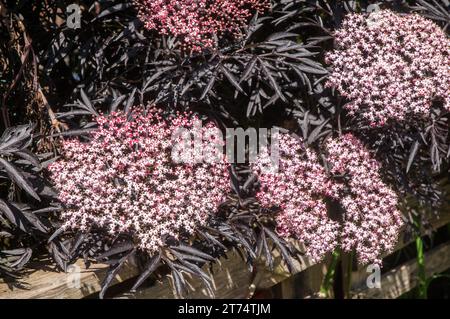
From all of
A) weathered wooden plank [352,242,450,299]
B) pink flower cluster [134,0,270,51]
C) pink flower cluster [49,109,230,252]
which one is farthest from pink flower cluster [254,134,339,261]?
weathered wooden plank [352,242,450,299]

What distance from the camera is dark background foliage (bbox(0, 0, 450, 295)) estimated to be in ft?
5.45

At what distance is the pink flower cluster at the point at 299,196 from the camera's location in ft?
5.39

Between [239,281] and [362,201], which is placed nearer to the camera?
[362,201]

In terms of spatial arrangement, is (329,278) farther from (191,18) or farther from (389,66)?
(191,18)

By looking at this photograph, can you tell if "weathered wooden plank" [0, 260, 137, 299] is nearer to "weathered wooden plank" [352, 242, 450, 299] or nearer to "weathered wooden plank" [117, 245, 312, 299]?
"weathered wooden plank" [117, 245, 312, 299]

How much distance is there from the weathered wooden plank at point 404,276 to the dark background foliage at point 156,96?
869mm

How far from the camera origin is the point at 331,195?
1.73 m

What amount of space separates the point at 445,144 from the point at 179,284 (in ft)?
3.63

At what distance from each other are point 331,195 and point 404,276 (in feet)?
4.81

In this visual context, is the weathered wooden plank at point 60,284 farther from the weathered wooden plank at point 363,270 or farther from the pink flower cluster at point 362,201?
the weathered wooden plank at point 363,270

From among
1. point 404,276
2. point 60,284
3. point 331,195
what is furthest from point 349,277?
point 60,284

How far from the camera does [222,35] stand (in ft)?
6.14

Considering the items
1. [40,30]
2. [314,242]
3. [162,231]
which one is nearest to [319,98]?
[314,242]

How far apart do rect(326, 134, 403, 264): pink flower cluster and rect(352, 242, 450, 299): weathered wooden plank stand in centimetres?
113
